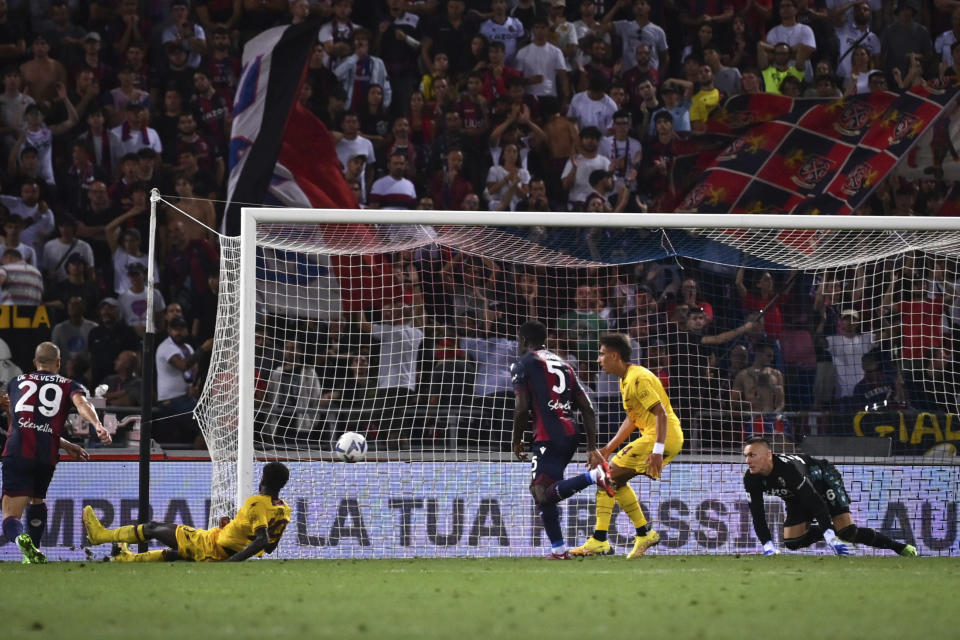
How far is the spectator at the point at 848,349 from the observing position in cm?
1198

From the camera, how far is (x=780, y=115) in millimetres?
14758

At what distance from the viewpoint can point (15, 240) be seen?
13.7m

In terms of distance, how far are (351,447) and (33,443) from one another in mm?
2497

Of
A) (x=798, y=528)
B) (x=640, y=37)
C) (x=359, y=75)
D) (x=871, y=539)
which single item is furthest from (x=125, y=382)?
(x=640, y=37)

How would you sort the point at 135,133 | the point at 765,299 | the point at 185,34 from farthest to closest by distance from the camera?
the point at 185,34
the point at 135,133
the point at 765,299

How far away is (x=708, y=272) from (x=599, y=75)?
3.78 m

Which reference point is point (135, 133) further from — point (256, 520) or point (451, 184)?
point (256, 520)

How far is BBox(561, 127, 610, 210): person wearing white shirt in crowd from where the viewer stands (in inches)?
587

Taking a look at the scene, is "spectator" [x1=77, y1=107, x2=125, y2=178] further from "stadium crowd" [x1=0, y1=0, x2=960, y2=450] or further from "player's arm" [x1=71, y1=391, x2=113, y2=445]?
"player's arm" [x1=71, y1=391, x2=113, y2=445]

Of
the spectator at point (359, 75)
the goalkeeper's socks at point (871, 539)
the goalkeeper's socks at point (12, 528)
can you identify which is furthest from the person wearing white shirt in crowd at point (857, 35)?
the goalkeeper's socks at point (12, 528)

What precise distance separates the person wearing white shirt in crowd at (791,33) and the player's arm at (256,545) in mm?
10328

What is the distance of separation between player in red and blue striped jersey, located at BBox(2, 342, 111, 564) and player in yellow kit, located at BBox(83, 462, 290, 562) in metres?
0.55

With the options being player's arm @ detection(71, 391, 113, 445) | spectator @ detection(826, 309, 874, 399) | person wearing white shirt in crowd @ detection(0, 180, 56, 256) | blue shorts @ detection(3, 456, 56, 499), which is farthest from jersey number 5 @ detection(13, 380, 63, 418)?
spectator @ detection(826, 309, 874, 399)

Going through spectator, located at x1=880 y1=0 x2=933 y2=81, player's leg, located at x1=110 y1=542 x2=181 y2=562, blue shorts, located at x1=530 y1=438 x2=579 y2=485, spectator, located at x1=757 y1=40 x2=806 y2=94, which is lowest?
player's leg, located at x1=110 y1=542 x2=181 y2=562
